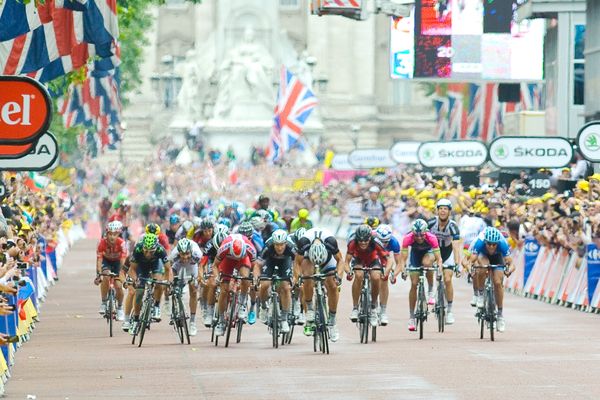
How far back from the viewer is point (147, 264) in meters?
26.1

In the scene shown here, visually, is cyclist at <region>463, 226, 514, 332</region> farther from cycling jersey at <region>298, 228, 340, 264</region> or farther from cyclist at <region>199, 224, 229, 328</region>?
cyclist at <region>199, 224, 229, 328</region>

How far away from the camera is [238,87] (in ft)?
363

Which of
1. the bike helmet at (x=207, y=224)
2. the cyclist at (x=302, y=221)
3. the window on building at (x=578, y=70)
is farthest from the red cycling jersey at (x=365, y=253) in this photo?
the window on building at (x=578, y=70)

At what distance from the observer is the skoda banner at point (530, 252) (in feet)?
118

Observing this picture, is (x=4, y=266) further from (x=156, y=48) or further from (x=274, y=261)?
(x=156, y=48)

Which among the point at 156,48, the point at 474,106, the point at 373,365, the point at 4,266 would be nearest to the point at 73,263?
the point at 474,106

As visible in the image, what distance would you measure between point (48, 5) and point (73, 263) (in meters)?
25.0

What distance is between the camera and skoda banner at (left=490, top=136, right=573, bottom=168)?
3650cm

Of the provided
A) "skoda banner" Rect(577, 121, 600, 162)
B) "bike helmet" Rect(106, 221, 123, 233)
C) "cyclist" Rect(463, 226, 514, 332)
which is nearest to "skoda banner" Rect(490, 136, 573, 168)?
"skoda banner" Rect(577, 121, 600, 162)

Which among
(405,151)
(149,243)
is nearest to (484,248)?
(149,243)

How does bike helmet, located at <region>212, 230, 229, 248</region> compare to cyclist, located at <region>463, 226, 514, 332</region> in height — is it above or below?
above

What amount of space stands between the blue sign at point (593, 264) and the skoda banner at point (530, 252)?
4.40 meters

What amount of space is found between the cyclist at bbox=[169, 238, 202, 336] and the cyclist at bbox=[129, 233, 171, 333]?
0.77 feet

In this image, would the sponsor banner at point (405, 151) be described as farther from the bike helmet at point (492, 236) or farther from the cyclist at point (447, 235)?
the bike helmet at point (492, 236)
